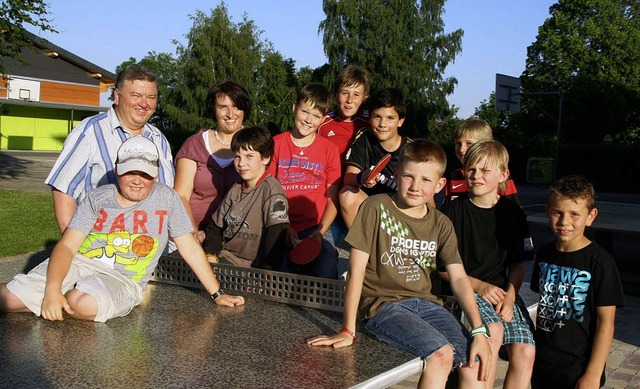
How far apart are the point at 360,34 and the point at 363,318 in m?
43.3

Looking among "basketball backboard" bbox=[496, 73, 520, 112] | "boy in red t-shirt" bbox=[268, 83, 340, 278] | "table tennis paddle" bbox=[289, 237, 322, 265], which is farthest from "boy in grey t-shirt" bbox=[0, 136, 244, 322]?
"basketball backboard" bbox=[496, 73, 520, 112]

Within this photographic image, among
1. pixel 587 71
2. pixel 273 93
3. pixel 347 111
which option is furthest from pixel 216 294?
pixel 587 71

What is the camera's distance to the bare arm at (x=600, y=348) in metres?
3.38

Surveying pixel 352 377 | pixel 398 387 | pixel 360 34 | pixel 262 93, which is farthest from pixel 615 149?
pixel 352 377

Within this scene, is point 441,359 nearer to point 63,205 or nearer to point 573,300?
point 573,300

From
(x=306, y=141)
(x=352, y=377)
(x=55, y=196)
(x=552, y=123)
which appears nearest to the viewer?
(x=352, y=377)

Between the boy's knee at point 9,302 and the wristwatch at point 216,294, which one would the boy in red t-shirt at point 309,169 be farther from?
the boy's knee at point 9,302

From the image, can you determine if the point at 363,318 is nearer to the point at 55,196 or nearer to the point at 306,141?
the point at 306,141

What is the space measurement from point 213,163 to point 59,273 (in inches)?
73.7

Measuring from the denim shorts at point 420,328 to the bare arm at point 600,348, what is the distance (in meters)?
0.66

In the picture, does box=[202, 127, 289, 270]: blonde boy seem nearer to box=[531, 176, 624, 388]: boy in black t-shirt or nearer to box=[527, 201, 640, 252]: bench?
box=[531, 176, 624, 388]: boy in black t-shirt

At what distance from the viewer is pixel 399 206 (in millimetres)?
3496

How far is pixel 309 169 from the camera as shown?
16.5 ft

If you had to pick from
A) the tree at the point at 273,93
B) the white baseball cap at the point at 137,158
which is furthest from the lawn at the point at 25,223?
the tree at the point at 273,93
